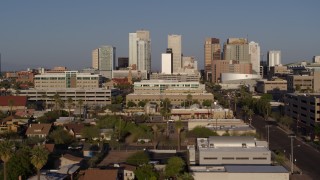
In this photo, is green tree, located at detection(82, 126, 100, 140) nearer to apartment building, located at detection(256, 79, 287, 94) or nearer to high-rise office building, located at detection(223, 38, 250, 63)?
apartment building, located at detection(256, 79, 287, 94)

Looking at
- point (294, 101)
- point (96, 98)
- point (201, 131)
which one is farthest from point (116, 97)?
point (201, 131)

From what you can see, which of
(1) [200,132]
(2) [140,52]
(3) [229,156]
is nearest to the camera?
(3) [229,156]

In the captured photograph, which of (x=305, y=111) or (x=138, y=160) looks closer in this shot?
(x=138, y=160)

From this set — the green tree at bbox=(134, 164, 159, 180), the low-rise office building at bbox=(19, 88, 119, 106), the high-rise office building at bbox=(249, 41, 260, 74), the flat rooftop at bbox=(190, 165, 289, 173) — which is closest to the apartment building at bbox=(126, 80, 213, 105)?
the low-rise office building at bbox=(19, 88, 119, 106)

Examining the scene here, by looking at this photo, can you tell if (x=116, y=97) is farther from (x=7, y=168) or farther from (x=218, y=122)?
(x=7, y=168)

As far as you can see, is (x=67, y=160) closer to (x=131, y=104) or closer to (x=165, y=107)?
(x=165, y=107)

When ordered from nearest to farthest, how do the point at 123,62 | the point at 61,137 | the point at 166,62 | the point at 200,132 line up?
the point at 61,137 → the point at 200,132 → the point at 166,62 → the point at 123,62

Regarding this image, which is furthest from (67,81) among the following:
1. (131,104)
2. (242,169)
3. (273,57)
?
(273,57)
